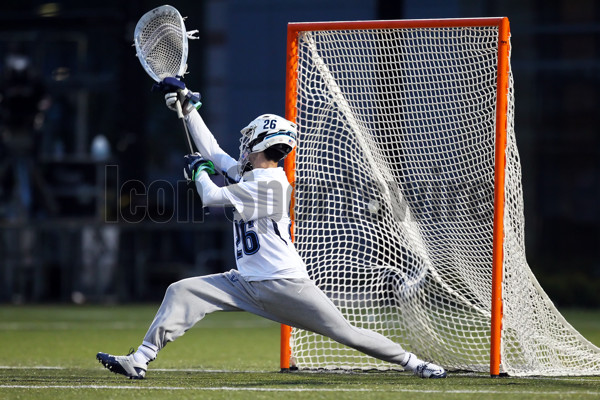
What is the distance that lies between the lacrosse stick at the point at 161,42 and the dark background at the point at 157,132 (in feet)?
25.7

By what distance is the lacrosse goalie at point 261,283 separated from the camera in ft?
17.5

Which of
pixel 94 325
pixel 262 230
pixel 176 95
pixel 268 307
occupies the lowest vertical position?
pixel 94 325

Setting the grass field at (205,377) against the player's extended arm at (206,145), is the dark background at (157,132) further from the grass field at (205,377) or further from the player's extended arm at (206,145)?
the player's extended arm at (206,145)

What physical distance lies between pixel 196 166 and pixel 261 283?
0.79 m

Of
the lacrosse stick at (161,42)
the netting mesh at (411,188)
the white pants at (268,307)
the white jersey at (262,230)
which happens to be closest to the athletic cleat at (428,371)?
the white pants at (268,307)

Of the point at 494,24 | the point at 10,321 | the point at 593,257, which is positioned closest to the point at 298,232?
the point at 494,24

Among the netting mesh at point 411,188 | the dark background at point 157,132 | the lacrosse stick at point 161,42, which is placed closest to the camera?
the lacrosse stick at point 161,42

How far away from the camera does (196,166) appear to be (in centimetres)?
550

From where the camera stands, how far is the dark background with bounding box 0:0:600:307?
1365 centimetres

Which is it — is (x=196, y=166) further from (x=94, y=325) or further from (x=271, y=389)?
(x=94, y=325)

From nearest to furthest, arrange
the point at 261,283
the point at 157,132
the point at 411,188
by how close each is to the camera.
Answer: the point at 261,283
the point at 411,188
the point at 157,132

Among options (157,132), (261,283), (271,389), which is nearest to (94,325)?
(157,132)

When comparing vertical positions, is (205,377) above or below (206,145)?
below

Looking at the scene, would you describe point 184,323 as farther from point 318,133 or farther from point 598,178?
point 598,178
